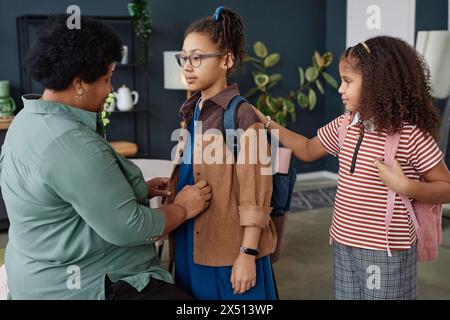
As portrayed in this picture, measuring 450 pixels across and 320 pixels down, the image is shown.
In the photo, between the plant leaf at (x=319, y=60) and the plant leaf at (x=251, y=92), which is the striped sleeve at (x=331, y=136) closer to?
the plant leaf at (x=251, y=92)

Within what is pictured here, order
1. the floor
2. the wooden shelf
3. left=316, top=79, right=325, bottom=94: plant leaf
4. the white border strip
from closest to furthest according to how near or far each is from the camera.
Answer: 1. the floor
2. the wooden shelf
3. left=316, top=79, right=325, bottom=94: plant leaf
4. the white border strip

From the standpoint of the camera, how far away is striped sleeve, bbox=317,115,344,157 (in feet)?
5.80

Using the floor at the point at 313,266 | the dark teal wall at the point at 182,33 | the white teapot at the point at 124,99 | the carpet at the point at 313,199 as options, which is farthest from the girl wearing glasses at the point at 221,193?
the dark teal wall at the point at 182,33

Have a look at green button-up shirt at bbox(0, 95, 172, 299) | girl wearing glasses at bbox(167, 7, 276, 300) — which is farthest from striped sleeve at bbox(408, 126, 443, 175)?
green button-up shirt at bbox(0, 95, 172, 299)

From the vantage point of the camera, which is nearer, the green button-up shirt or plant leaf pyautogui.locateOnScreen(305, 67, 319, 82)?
the green button-up shirt

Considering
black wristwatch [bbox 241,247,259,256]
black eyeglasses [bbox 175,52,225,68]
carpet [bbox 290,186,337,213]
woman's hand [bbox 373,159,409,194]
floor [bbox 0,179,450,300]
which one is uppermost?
black eyeglasses [bbox 175,52,225,68]

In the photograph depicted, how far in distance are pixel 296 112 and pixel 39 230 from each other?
18.1ft

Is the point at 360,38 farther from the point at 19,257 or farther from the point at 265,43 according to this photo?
the point at 19,257

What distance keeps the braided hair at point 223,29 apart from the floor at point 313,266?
1.89m

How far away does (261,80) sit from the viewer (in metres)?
6.12

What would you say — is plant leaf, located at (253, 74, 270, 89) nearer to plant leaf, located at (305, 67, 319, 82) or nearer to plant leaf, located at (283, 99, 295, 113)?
plant leaf, located at (283, 99, 295, 113)

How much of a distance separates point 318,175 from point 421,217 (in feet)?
17.6

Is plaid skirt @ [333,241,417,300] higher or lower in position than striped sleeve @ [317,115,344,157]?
lower

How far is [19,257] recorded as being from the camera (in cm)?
142
